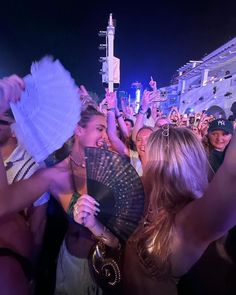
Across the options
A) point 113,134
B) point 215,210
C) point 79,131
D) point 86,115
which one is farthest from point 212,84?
point 215,210

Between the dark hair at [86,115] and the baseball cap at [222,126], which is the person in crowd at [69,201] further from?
the baseball cap at [222,126]

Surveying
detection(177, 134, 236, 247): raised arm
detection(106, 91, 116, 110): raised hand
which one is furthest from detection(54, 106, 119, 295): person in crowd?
detection(106, 91, 116, 110): raised hand

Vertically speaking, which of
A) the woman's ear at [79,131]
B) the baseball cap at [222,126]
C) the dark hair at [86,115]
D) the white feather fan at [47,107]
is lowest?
the baseball cap at [222,126]

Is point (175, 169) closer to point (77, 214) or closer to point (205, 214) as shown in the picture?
point (205, 214)

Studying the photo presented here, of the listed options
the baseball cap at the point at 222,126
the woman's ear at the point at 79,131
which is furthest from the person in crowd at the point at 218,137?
the woman's ear at the point at 79,131

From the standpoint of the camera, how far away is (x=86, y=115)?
100 inches

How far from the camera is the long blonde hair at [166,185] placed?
1331mm

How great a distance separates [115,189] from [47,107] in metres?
0.48

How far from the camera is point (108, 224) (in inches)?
53.4

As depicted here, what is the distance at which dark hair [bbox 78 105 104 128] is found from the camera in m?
2.47

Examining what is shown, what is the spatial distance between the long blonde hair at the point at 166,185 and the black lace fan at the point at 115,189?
5.1 inches

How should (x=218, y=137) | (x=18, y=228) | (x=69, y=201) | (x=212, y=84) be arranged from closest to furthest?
(x=18, y=228) < (x=69, y=201) < (x=218, y=137) < (x=212, y=84)

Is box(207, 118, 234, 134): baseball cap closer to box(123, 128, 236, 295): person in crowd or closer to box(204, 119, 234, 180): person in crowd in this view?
box(204, 119, 234, 180): person in crowd

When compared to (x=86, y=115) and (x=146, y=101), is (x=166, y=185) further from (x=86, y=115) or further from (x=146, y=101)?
(x=146, y=101)
